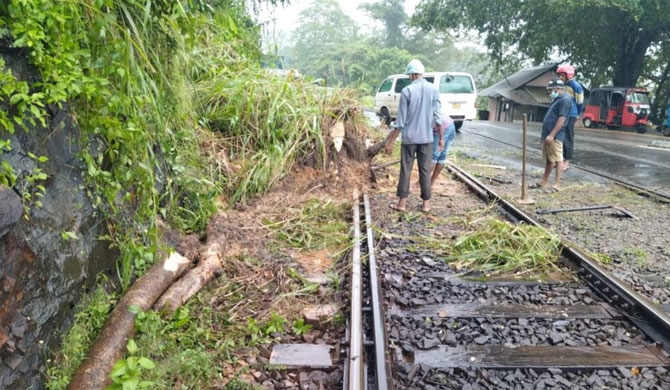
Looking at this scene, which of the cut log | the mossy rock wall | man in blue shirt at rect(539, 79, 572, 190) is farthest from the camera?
man in blue shirt at rect(539, 79, 572, 190)

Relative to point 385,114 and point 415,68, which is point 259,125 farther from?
point 385,114

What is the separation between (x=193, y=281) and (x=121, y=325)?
861 millimetres

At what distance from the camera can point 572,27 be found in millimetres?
27734

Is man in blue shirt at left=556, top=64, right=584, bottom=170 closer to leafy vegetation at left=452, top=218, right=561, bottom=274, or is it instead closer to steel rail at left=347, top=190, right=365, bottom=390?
leafy vegetation at left=452, top=218, right=561, bottom=274

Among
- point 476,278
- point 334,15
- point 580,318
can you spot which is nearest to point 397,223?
point 476,278

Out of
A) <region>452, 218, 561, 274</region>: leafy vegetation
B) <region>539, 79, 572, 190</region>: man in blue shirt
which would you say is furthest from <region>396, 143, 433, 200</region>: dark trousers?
<region>539, 79, 572, 190</region>: man in blue shirt

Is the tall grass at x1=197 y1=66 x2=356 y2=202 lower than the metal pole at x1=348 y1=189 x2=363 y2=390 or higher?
higher

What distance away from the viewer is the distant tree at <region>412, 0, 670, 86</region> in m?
25.2

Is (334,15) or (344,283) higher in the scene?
(334,15)

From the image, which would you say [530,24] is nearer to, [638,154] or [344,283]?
[638,154]

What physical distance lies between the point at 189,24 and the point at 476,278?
321 centimetres

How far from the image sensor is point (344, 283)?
4305 millimetres

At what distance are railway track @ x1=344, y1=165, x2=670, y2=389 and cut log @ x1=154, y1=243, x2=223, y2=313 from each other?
124 cm

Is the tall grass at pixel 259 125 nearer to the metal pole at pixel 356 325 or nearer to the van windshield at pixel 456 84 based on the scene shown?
the metal pole at pixel 356 325
